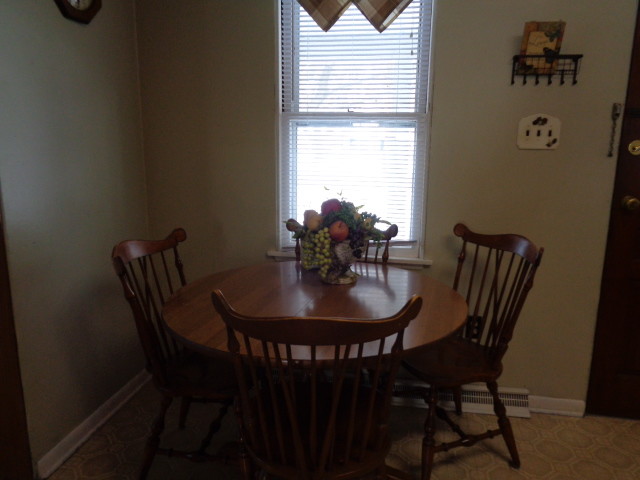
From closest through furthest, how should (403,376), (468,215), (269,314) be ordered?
(269,314), (468,215), (403,376)

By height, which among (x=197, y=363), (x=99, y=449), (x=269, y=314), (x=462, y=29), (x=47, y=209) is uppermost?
(x=462, y=29)

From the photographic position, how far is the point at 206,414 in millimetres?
2199

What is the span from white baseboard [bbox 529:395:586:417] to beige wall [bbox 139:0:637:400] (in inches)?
1.2

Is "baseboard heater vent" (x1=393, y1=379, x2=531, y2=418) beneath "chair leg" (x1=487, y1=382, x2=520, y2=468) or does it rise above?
beneath

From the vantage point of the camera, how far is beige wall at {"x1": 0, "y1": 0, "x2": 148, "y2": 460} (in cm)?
164

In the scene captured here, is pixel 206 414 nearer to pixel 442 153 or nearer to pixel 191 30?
pixel 442 153

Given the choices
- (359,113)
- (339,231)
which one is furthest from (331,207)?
(359,113)

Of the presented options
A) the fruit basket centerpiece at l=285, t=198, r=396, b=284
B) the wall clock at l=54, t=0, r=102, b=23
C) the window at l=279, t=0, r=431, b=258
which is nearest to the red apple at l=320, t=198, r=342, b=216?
the fruit basket centerpiece at l=285, t=198, r=396, b=284

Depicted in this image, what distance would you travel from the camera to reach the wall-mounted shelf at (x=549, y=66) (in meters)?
1.97

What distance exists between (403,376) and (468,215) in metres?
0.92

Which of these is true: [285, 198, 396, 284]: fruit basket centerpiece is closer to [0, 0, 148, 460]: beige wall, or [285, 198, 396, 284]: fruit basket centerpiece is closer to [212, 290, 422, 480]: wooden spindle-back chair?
[212, 290, 422, 480]: wooden spindle-back chair

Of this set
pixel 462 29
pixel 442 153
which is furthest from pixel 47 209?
pixel 462 29

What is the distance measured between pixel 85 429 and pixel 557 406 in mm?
2321

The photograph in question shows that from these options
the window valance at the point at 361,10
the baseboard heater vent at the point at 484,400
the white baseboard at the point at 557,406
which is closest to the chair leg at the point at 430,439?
→ the baseboard heater vent at the point at 484,400
